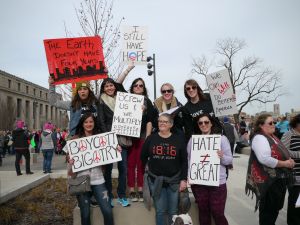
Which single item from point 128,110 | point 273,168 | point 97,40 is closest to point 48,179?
point 97,40

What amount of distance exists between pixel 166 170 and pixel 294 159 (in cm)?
198

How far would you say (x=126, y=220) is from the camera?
4.73m

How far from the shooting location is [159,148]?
165 inches

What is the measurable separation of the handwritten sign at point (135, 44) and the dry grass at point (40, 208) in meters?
3.34

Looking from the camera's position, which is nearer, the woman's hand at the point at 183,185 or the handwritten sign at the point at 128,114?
the woman's hand at the point at 183,185

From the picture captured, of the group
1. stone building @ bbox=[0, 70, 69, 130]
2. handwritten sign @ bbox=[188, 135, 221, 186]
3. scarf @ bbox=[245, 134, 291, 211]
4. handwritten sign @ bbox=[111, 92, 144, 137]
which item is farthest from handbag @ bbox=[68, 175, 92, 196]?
stone building @ bbox=[0, 70, 69, 130]

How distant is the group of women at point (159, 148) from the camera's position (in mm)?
4188

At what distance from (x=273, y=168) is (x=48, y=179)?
7.71 m

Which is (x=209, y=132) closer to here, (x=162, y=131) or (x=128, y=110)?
(x=162, y=131)

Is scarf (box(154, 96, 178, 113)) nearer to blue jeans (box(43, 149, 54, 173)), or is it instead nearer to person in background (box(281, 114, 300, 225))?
person in background (box(281, 114, 300, 225))

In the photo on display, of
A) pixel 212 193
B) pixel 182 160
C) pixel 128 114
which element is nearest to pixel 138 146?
pixel 128 114

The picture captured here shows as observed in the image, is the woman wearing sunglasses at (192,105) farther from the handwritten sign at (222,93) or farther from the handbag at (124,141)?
the handbag at (124,141)

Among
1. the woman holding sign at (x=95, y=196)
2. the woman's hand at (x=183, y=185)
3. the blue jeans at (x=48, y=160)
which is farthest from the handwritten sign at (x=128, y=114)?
the blue jeans at (x=48, y=160)

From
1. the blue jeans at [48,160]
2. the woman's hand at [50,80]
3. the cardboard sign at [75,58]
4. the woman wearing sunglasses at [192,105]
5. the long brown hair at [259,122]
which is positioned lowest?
the blue jeans at [48,160]
